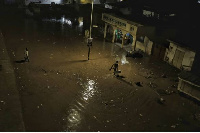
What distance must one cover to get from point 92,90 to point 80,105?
2.70 metres

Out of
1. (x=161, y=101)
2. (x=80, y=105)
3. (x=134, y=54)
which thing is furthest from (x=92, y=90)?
(x=134, y=54)

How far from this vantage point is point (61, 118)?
14.7 m

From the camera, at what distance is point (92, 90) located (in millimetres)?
18797

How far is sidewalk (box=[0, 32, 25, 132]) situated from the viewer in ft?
41.8

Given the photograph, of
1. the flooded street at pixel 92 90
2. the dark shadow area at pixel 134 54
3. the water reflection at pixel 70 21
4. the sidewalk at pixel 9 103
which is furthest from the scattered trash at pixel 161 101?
the water reflection at pixel 70 21

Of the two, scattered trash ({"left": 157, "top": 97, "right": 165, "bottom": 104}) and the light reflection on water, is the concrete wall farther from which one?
the light reflection on water

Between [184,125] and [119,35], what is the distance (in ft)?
71.6

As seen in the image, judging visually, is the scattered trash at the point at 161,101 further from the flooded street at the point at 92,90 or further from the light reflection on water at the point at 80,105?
the light reflection on water at the point at 80,105

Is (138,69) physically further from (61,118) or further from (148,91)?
(61,118)

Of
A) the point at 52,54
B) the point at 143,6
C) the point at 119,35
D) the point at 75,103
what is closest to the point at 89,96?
the point at 75,103

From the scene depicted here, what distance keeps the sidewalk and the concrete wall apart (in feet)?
59.5

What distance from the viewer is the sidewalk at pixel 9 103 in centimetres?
1273

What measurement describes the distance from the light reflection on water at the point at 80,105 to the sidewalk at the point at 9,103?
3.07 metres

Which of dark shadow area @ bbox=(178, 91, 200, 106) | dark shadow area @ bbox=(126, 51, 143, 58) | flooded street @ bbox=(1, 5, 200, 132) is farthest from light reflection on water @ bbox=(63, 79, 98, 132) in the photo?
dark shadow area @ bbox=(126, 51, 143, 58)
